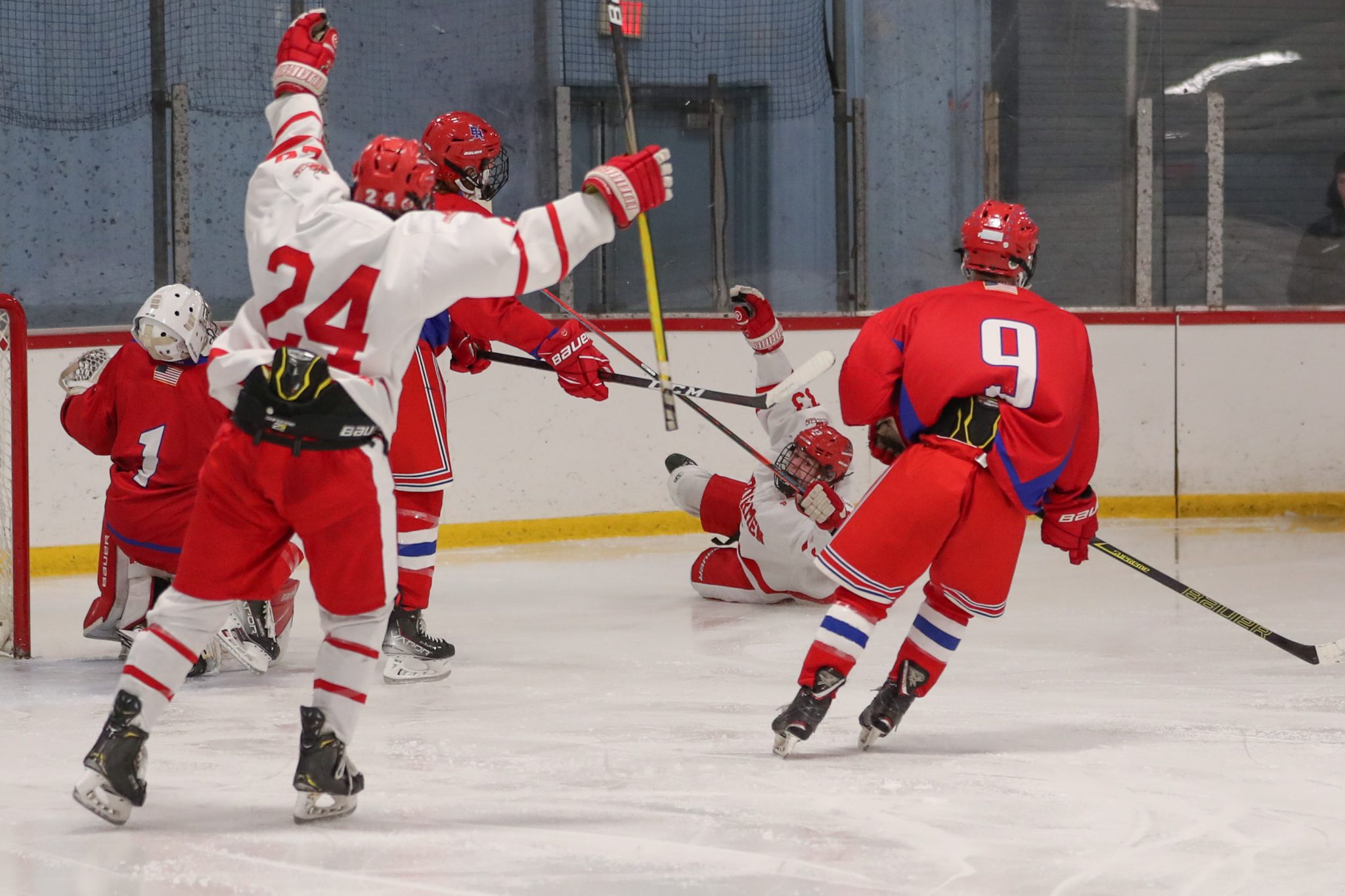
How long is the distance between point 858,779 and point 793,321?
355 cm

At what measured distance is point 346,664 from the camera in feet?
7.57

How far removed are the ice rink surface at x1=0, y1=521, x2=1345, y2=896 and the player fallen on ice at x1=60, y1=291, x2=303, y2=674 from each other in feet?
0.37

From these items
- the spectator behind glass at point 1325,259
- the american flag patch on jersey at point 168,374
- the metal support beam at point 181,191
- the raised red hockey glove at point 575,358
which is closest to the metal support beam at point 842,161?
the spectator behind glass at point 1325,259

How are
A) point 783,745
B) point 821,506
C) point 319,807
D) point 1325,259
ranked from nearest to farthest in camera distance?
1. point 319,807
2. point 783,745
3. point 821,506
4. point 1325,259

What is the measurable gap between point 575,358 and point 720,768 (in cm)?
119

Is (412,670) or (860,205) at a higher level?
(860,205)

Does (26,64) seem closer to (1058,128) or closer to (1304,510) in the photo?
(1058,128)

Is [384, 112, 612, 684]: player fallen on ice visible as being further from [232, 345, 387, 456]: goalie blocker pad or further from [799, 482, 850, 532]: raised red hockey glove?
[232, 345, 387, 456]: goalie blocker pad

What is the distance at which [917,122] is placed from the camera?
21.7 feet

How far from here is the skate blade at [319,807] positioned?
231 cm

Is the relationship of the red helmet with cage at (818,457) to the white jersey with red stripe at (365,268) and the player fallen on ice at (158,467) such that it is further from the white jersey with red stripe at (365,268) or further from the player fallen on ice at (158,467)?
the white jersey with red stripe at (365,268)

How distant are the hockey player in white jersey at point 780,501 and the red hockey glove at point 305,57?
5.82 ft

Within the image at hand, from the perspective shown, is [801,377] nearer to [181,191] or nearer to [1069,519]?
[1069,519]

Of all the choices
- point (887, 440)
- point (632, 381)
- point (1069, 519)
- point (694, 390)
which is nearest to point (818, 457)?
point (694, 390)
